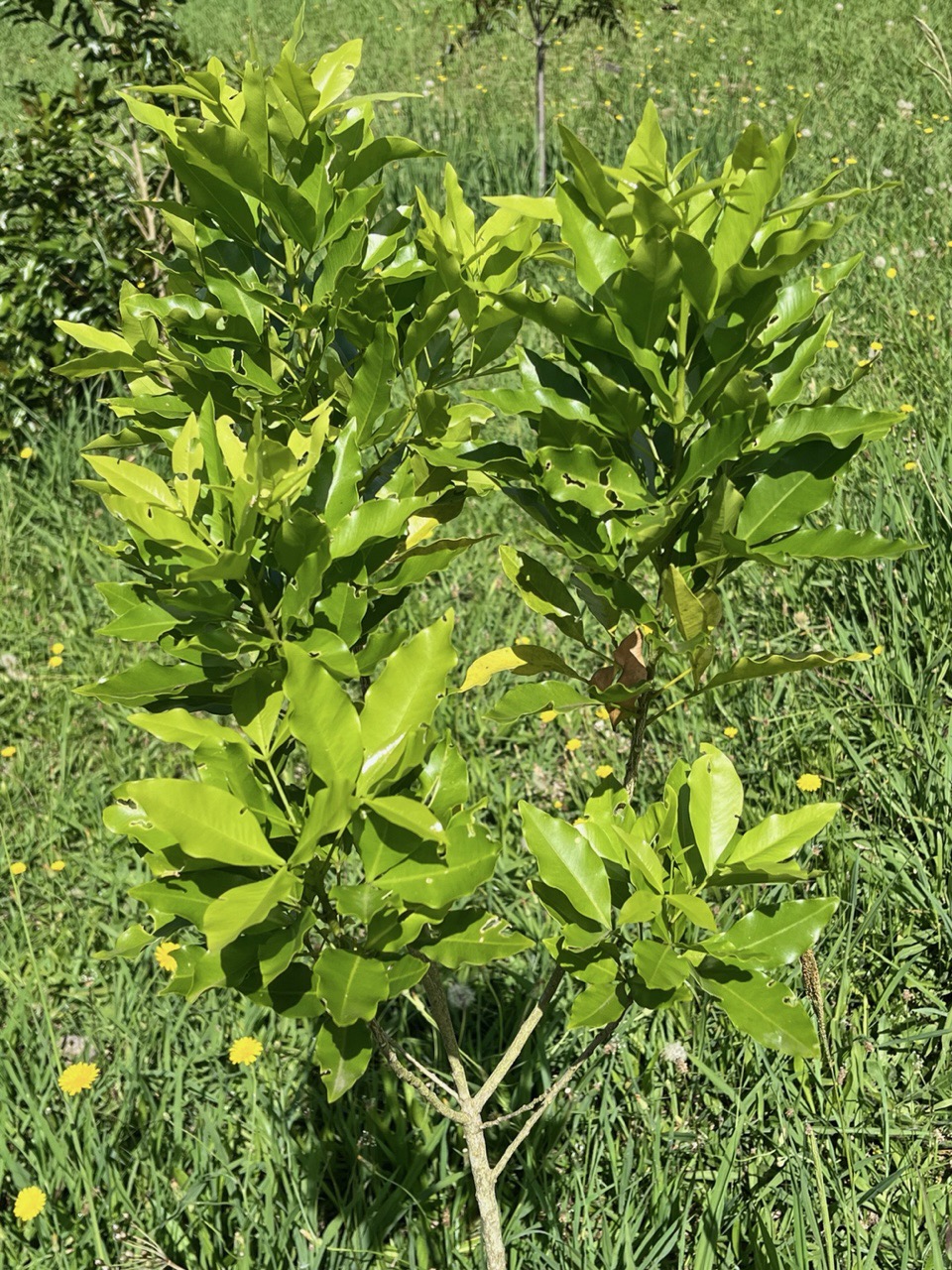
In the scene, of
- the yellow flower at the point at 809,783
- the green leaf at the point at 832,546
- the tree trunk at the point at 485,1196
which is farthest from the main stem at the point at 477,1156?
the yellow flower at the point at 809,783

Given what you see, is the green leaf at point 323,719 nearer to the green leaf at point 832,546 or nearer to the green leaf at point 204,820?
the green leaf at point 204,820

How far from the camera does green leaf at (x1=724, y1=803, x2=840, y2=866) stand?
992 mm

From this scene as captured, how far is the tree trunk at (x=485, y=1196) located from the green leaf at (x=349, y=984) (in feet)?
1.37

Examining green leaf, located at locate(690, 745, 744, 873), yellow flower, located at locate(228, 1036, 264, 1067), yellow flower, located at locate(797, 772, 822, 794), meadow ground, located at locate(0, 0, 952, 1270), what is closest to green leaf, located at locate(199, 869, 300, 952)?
green leaf, located at locate(690, 745, 744, 873)

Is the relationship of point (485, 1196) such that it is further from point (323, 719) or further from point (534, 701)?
point (323, 719)

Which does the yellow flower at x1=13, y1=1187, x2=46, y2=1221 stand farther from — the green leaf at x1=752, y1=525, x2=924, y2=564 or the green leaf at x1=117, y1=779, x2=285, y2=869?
the green leaf at x1=752, y1=525, x2=924, y2=564

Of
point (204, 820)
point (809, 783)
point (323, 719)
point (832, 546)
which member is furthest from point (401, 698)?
point (809, 783)

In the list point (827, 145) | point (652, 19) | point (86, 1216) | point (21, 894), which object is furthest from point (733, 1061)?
point (652, 19)

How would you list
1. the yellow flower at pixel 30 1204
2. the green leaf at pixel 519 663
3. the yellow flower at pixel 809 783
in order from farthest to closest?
the yellow flower at pixel 809 783
the yellow flower at pixel 30 1204
the green leaf at pixel 519 663

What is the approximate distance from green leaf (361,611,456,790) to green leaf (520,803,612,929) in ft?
0.56

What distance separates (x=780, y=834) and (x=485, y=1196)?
1.76ft

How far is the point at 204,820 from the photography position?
81 centimetres

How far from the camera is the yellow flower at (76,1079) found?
1647 mm

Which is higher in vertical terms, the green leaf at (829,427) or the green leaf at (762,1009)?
the green leaf at (829,427)
